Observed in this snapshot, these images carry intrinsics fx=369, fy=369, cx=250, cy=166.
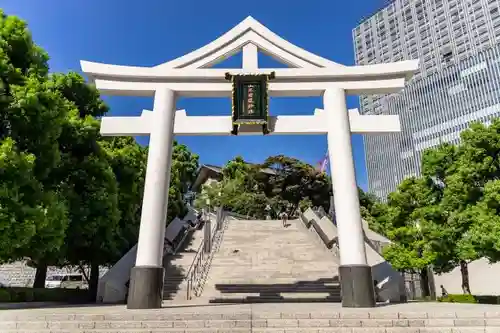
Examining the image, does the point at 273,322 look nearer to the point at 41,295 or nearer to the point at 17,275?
the point at 41,295

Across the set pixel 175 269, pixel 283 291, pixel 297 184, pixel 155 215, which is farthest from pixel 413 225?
pixel 297 184

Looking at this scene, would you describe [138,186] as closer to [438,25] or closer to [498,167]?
[498,167]

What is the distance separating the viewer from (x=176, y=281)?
12984mm

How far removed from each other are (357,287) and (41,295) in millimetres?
10400

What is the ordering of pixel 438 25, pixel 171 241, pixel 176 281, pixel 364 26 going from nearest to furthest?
pixel 176 281
pixel 171 241
pixel 438 25
pixel 364 26

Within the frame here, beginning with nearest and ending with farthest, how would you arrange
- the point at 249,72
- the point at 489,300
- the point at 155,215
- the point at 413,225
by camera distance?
the point at 155,215, the point at 249,72, the point at 489,300, the point at 413,225

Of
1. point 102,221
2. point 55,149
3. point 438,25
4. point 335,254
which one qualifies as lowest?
point 335,254

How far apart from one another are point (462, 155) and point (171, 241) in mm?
13422

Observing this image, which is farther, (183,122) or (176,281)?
(176,281)

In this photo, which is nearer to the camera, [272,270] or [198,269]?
[272,270]

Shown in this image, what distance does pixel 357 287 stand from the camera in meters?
8.36

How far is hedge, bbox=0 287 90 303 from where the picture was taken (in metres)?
11.3

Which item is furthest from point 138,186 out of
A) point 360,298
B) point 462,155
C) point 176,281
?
point 462,155

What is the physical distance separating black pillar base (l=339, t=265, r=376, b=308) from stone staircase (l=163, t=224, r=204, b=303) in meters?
5.56
